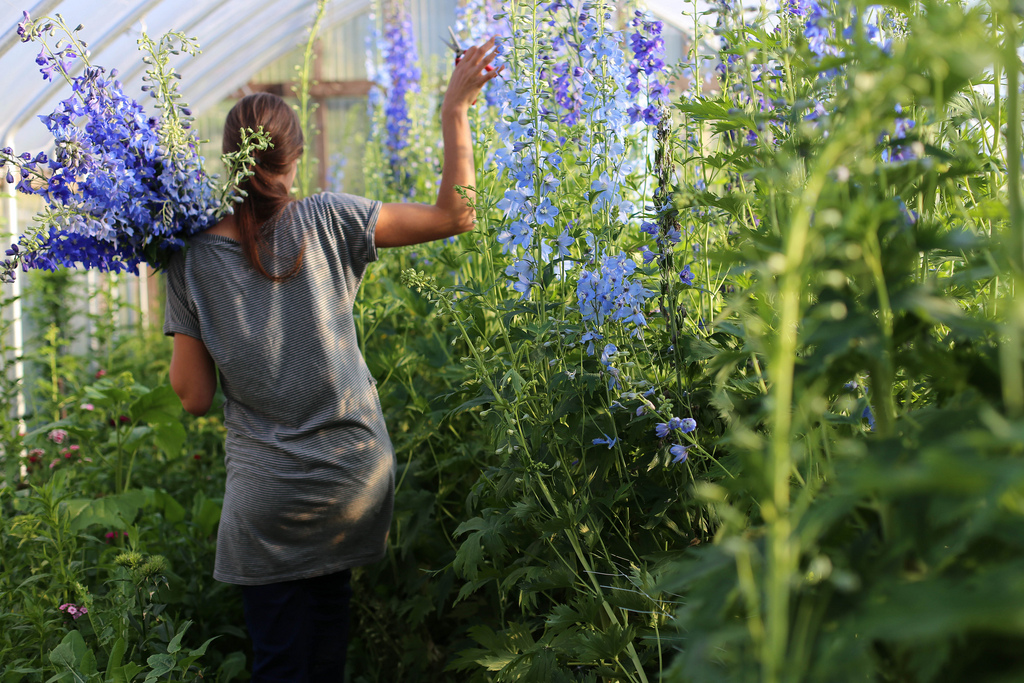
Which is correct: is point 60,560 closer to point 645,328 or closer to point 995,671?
point 645,328

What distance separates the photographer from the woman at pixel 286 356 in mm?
1950

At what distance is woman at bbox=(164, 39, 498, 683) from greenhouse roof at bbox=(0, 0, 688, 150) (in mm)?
1523

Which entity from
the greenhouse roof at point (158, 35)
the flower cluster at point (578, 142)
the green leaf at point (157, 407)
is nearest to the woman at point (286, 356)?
the flower cluster at point (578, 142)

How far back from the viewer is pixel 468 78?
1905 millimetres

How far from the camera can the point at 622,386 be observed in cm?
154

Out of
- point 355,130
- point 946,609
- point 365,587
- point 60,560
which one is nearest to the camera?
point 946,609

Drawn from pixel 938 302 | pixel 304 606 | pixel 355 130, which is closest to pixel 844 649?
pixel 938 302

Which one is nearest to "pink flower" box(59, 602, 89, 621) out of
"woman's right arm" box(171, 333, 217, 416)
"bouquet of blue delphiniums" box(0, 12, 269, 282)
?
"woman's right arm" box(171, 333, 217, 416)

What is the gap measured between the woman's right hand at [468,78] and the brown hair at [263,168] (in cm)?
42

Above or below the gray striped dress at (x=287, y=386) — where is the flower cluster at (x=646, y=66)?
above

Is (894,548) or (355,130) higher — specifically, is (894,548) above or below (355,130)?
below

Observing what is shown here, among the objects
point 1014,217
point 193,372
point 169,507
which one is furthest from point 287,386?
point 1014,217

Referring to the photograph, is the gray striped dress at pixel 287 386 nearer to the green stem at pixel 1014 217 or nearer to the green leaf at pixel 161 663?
the green leaf at pixel 161 663

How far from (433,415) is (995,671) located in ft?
5.26
